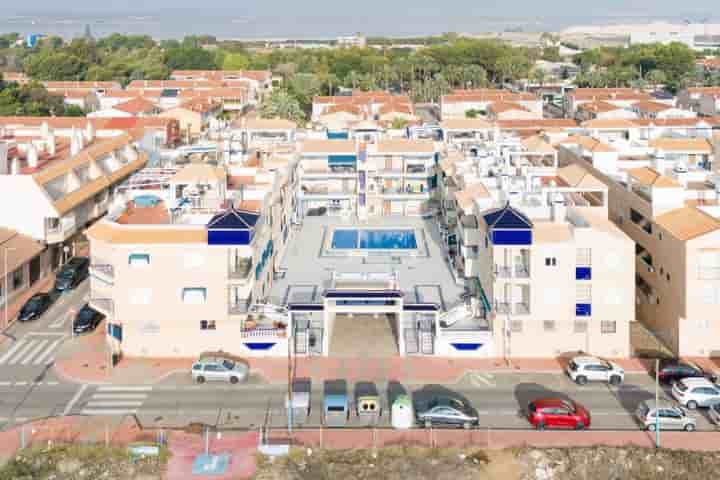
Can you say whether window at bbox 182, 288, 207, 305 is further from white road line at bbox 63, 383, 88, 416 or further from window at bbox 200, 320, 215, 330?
white road line at bbox 63, 383, 88, 416

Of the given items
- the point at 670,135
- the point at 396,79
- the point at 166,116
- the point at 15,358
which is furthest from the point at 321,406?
the point at 396,79

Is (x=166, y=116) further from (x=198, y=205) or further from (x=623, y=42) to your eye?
(x=623, y=42)

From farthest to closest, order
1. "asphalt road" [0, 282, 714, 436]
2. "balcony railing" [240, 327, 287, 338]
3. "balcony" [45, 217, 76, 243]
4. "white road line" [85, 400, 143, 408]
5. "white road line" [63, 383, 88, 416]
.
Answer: "balcony" [45, 217, 76, 243] → "balcony railing" [240, 327, 287, 338] → "white road line" [85, 400, 143, 408] → "white road line" [63, 383, 88, 416] → "asphalt road" [0, 282, 714, 436]

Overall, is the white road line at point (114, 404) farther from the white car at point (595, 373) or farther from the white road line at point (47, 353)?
the white car at point (595, 373)

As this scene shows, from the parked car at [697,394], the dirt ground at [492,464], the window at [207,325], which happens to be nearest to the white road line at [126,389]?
the window at [207,325]

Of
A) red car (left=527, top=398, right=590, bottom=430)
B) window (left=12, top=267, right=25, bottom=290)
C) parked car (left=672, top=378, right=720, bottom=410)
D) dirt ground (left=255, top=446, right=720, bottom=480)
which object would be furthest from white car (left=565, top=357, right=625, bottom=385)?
window (left=12, top=267, right=25, bottom=290)
